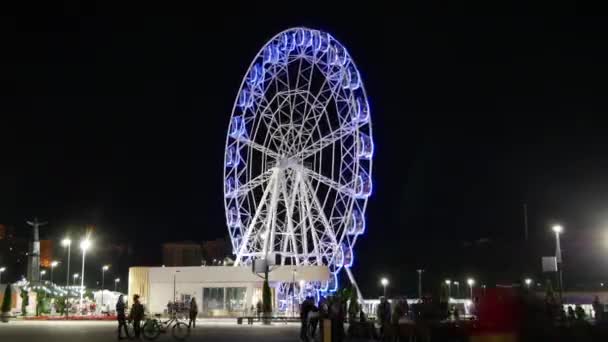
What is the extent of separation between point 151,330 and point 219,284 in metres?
29.8

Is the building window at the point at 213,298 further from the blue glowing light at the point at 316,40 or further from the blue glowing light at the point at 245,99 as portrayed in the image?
the blue glowing light at the point at 316,40

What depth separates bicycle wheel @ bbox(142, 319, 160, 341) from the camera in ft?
84.6

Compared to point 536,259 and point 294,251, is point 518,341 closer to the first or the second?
point 294,251

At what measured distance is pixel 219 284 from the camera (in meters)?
55.5

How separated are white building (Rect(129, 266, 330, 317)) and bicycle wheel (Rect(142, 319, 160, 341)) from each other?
2793 centimetres

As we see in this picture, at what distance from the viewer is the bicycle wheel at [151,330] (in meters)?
25.8

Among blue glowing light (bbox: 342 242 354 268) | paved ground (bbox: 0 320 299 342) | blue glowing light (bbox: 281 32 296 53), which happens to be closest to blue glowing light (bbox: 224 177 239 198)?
blue glowing light (bbox: 342 242 354 268)

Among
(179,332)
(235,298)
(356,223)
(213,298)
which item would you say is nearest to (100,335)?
(179,332)

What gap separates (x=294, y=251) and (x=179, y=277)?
10929mm

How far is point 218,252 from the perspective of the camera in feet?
487

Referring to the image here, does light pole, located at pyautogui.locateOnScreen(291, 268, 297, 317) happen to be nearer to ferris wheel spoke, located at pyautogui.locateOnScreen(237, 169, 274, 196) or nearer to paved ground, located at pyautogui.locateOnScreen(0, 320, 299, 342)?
ferris wheel spoke, located at pyautogui.locateOnScreen(237, 169, 274, 196)

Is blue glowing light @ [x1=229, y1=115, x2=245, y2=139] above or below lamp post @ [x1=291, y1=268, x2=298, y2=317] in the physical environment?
above

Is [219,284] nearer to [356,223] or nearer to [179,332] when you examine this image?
[356,223]

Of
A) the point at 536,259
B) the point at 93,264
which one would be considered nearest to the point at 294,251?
the point at 536,259
